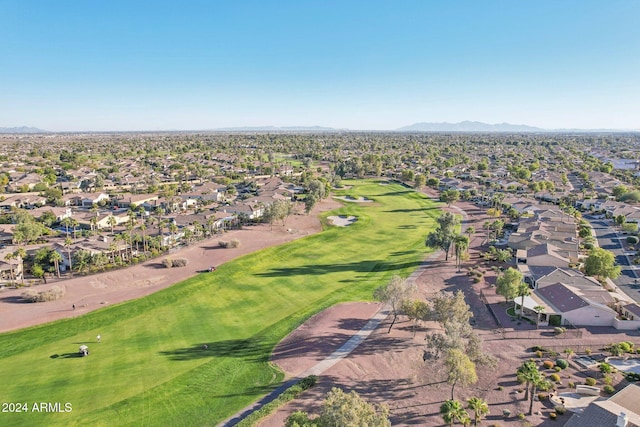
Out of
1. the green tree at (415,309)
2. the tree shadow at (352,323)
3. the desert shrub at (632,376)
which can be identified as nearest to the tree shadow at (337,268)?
the tree shadow at (352,323)

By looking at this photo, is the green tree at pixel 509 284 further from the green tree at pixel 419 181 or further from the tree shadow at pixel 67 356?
the green tree at pixel 419 181

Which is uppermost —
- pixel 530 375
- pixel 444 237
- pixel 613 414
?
pixel 444 237

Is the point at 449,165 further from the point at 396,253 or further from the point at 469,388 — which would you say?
the point at 469,388

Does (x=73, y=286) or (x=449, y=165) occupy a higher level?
(x=449, y=165)

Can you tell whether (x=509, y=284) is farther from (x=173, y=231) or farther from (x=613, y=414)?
(x=173, y=231)

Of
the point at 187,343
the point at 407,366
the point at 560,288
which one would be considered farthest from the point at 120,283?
the point at 560,288

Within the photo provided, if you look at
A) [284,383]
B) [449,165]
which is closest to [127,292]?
[284,383]
